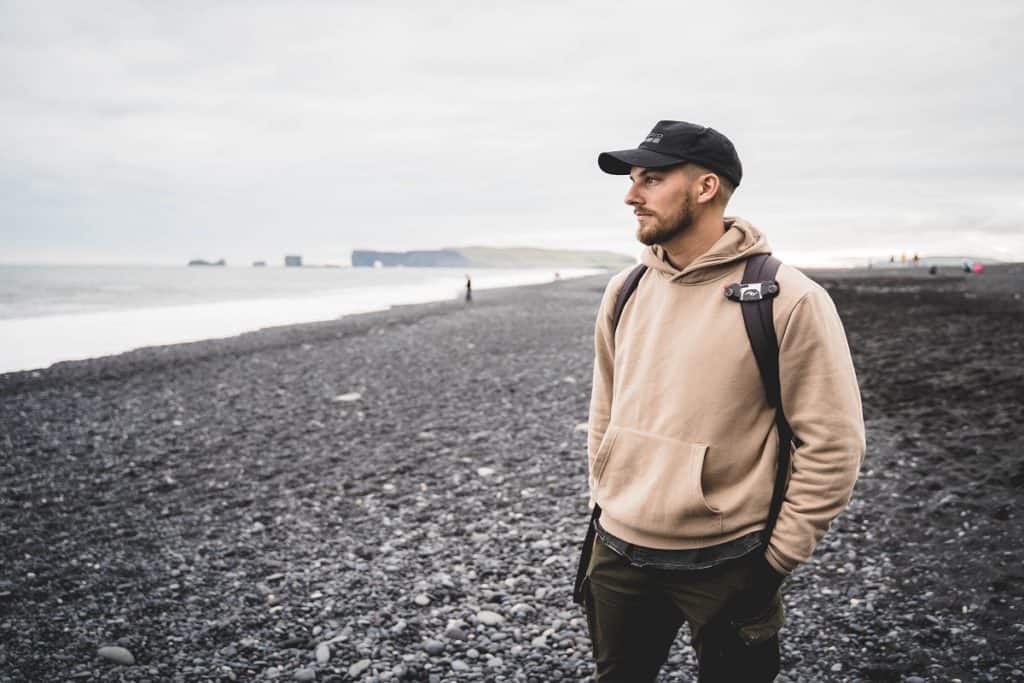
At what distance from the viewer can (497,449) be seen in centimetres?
1063

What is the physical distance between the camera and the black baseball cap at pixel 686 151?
2.89 m

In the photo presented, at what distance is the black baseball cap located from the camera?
2895 mm

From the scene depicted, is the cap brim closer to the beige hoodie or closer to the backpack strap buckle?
the beige hoodie

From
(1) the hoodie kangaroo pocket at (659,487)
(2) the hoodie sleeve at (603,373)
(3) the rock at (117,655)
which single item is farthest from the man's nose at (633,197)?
(3) the rock at (117,655)

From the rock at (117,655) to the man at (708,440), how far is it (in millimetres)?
4265

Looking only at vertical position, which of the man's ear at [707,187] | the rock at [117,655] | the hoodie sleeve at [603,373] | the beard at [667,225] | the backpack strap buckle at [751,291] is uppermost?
the man's ear at [707,187]

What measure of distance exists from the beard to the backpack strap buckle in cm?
38

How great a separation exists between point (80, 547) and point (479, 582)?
15.9 feet

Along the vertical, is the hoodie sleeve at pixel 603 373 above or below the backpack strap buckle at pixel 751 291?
below

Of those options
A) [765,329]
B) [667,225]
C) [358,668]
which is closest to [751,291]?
[765,329]

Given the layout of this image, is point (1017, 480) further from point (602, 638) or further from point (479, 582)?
point (602, 638)

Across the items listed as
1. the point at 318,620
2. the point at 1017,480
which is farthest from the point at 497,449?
the point at 1017,480

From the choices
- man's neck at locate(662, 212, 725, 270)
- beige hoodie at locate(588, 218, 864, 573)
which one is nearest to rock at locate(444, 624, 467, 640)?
beige hoodie at locate(588, 218, 864, 573)

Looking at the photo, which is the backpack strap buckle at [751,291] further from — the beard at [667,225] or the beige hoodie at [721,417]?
the beard at [667,225]
